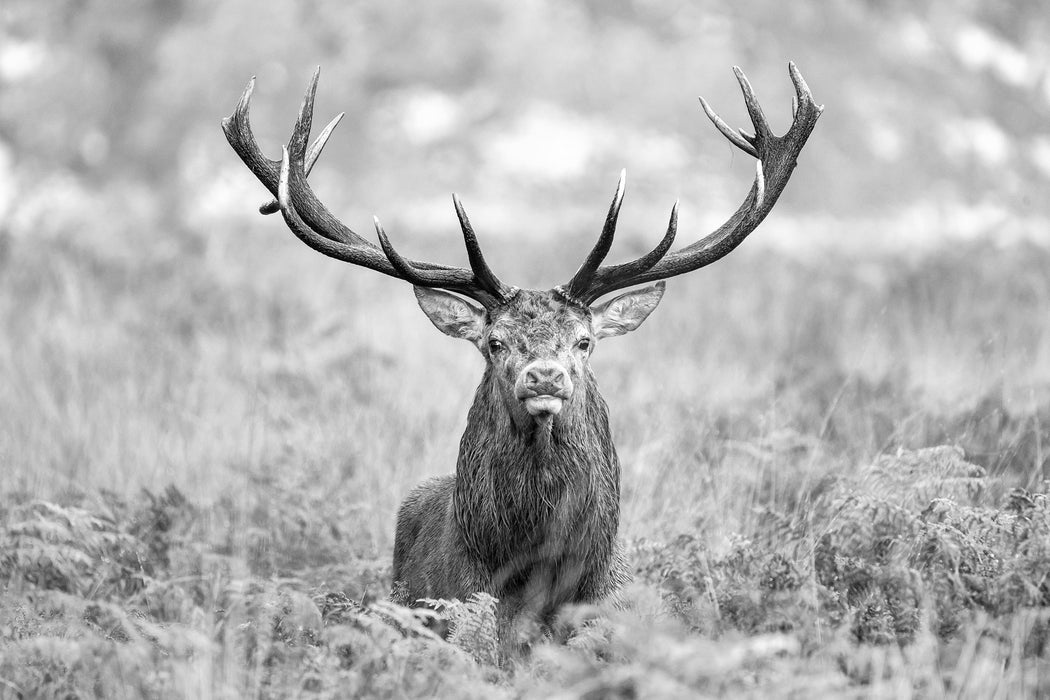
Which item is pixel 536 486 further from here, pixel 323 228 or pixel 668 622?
pixel 323 228

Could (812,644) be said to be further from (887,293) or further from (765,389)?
(887,293)

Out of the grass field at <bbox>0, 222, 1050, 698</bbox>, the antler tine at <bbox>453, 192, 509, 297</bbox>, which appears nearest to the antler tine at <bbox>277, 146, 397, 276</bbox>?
the antler tine at <bbox>453, 192, 509, 297</bbox>

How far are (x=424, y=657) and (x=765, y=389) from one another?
488 centimetres

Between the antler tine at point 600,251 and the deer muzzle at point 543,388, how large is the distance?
544 millimetres

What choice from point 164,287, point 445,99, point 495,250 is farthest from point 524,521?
point 445,99

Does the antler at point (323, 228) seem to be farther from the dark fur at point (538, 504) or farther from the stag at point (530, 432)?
the dark fur at point (538, 504)

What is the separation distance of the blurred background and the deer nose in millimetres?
1883

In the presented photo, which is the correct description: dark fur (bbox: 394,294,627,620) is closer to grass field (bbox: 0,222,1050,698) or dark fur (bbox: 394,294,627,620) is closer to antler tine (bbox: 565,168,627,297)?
antler tine (bbox: 565,168,627,297)

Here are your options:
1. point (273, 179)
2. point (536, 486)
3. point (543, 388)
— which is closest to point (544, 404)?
point (543, 388)

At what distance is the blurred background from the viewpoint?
7.76 meters

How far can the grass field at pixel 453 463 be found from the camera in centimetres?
412

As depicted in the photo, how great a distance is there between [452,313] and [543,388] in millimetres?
1091

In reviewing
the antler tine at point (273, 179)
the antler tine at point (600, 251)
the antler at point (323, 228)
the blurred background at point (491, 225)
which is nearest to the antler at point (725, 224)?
the antler tine at point (600, 251)

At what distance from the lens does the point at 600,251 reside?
5273 mm
